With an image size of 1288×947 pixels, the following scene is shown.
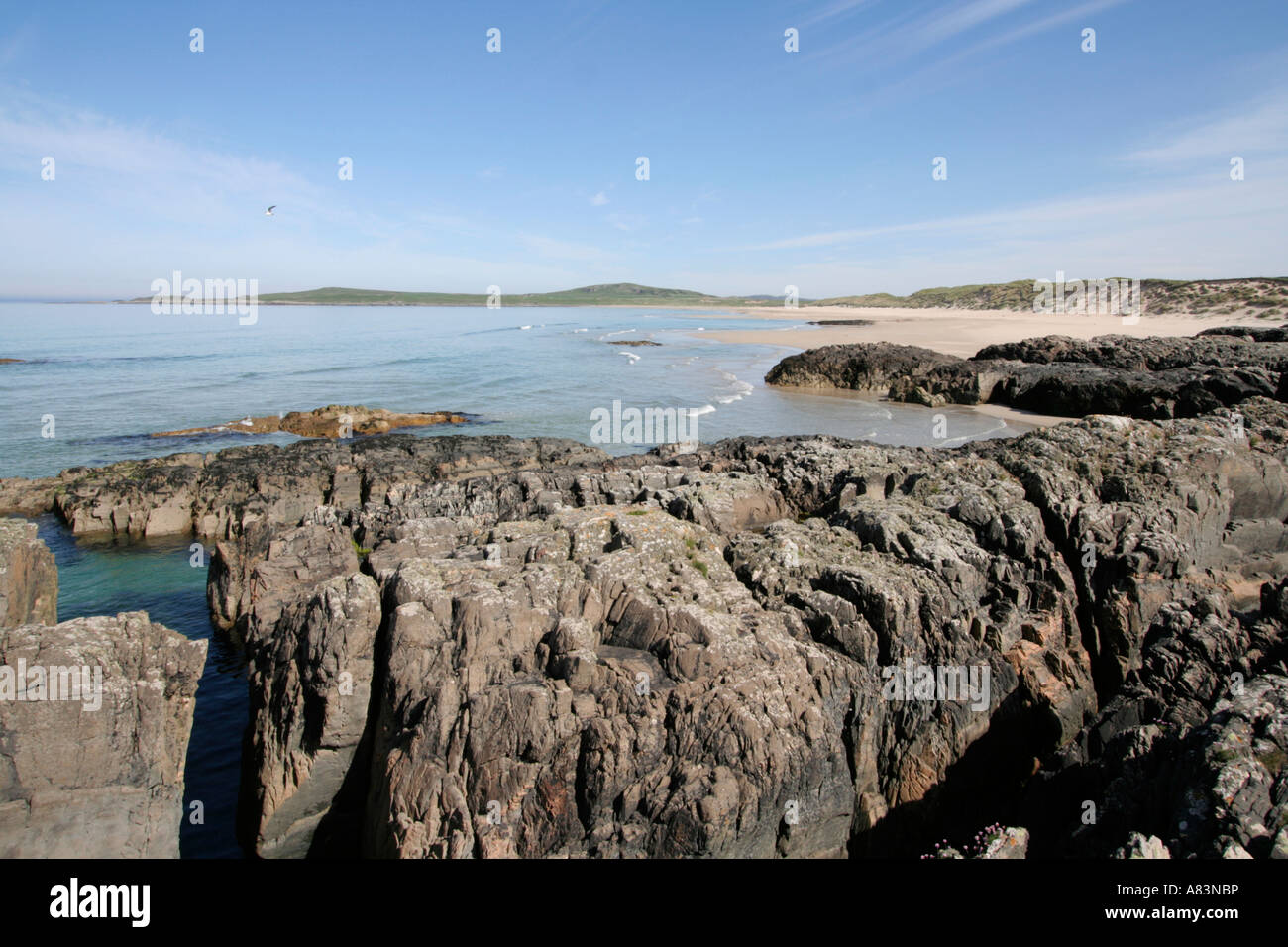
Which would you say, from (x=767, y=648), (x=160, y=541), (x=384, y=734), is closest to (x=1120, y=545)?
(x=767, y=648)

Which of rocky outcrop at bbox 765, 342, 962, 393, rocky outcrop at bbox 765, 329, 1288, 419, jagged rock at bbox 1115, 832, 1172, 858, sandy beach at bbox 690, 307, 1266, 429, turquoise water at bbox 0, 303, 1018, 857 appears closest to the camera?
jagged rock at bbox 1115, 832, 1172, 858

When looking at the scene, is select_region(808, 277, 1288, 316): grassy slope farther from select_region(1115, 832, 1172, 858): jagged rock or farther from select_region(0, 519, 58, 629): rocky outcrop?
select_region(0, 519, 58, 629): rocky outcrop

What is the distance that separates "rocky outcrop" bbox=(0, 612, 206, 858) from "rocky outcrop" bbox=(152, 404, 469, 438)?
83.5 feet

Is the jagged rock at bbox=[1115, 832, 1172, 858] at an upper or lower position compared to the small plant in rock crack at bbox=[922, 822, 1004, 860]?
upper

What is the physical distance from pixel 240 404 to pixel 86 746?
3695 centimetres

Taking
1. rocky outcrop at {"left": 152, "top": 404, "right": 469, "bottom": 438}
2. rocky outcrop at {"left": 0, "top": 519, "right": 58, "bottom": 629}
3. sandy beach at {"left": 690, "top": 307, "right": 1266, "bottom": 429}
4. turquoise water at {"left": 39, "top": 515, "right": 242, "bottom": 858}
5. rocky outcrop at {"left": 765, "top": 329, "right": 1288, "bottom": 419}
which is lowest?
turquoise water at {"left": 39, "top": 515, "right": 242, "bottom": 858}

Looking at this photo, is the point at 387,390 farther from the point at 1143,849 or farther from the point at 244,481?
the point at 1143,849

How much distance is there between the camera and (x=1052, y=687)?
8.60 m

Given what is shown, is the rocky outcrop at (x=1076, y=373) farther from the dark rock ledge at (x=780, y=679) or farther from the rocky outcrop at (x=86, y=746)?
the rocky outcrop at (x=86, y=746)

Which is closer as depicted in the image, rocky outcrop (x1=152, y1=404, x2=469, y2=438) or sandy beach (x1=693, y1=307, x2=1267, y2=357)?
rocky outcrop (x1=152, y1=404, x2=469, y2=438)

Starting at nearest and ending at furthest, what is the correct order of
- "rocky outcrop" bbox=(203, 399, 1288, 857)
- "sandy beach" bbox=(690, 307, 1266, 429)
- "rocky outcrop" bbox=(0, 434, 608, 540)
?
1. "rocky outcrop" bbox=(203, 399, 1288, 857)
2. "rocky outcrop" bbox=(0, 434, 608, 540)
3. "sandy beach" bbox=(690, 307, 1266, 429)

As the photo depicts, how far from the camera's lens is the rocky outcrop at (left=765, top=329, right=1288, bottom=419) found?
2416 centimetres

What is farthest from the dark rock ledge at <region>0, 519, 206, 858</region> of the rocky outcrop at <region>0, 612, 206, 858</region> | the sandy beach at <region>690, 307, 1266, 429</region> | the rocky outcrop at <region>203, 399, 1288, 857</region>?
the sandy beach at <region>690, 307, 1266, 429</region>

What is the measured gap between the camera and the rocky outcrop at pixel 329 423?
31484mm
